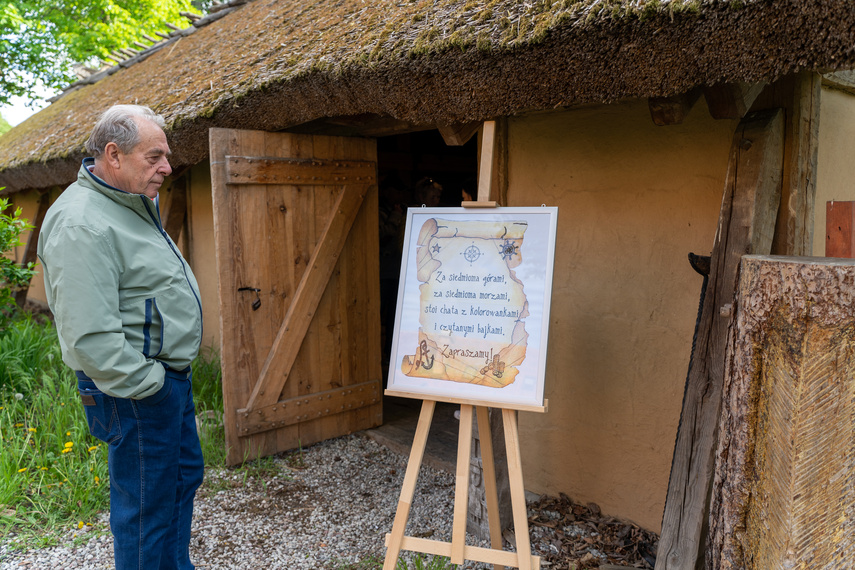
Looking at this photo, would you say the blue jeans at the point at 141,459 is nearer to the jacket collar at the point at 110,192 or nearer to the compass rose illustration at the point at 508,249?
the jacket collar at the point at 110,192

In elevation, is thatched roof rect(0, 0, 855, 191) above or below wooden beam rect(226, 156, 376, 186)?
above

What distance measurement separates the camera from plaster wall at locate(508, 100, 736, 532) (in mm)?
2635

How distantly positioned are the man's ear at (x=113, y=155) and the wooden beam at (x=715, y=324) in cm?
209

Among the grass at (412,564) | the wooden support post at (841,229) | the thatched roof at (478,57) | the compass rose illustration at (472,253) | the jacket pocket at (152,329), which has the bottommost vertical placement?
the grass at (412,564)

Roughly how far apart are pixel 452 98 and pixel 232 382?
2149mm

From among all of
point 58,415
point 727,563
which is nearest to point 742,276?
point 727,563

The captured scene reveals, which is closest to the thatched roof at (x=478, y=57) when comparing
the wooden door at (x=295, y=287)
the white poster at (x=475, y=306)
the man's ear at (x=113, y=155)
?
the wooden door at (x=295, y=287)

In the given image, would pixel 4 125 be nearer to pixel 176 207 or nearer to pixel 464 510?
pixel 176 207

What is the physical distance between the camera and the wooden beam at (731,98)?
6.97 feet

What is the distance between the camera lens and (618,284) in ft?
9.42

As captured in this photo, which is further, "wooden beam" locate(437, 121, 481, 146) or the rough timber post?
"wooden beam" locate(437, 121, 481, 146)

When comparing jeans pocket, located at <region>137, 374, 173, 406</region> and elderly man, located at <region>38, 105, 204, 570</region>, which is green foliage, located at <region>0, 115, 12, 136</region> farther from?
jeans pocket, located at <region>137, 374, 173, 406</region>

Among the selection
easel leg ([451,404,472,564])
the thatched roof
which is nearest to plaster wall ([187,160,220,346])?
the thatched roof

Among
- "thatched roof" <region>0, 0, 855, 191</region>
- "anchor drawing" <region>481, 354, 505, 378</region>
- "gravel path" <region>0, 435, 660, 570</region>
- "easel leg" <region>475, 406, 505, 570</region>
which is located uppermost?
"thatched roof" <region>0, 0, 855, 191</region>
